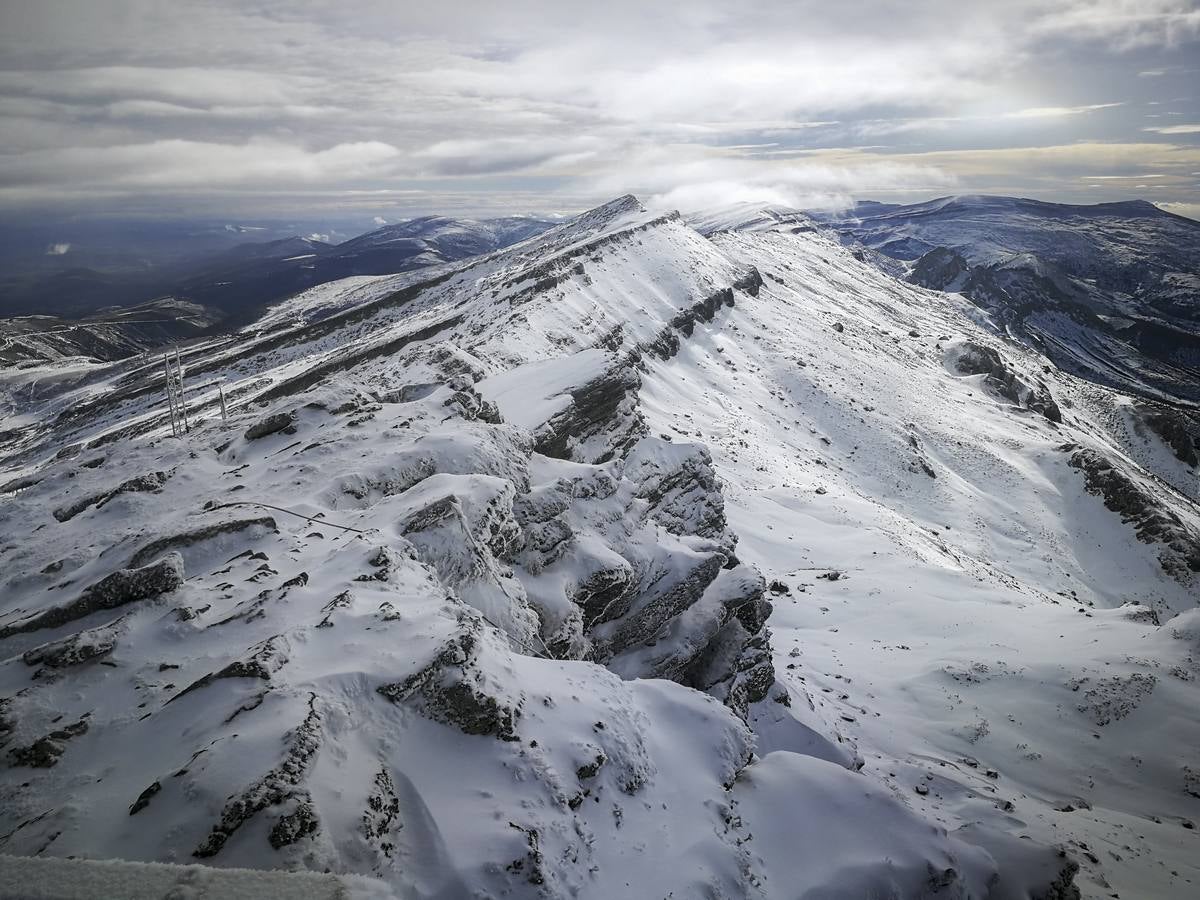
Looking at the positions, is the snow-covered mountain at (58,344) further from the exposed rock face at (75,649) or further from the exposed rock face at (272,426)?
the exposed rock face at (75,649)

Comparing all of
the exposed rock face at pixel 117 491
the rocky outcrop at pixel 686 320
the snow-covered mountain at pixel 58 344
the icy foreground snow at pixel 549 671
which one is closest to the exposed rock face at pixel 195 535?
the icy foreground snow at pixel 549 671

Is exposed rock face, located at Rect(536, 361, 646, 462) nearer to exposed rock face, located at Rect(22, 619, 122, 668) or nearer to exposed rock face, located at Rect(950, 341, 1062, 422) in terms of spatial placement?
exposed rock face, located at Rect(22, 619, 122, 668)

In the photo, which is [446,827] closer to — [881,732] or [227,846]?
[227,846]

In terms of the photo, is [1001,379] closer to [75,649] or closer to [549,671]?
[549,671]

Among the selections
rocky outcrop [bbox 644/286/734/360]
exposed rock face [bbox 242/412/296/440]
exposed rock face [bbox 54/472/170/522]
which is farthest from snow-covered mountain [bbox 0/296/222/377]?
A: exposed rock face [bbox 242/412/296/440]

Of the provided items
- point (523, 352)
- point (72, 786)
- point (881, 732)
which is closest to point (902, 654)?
point (881, 732)

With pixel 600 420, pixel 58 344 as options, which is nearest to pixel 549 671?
pixel 600 420
